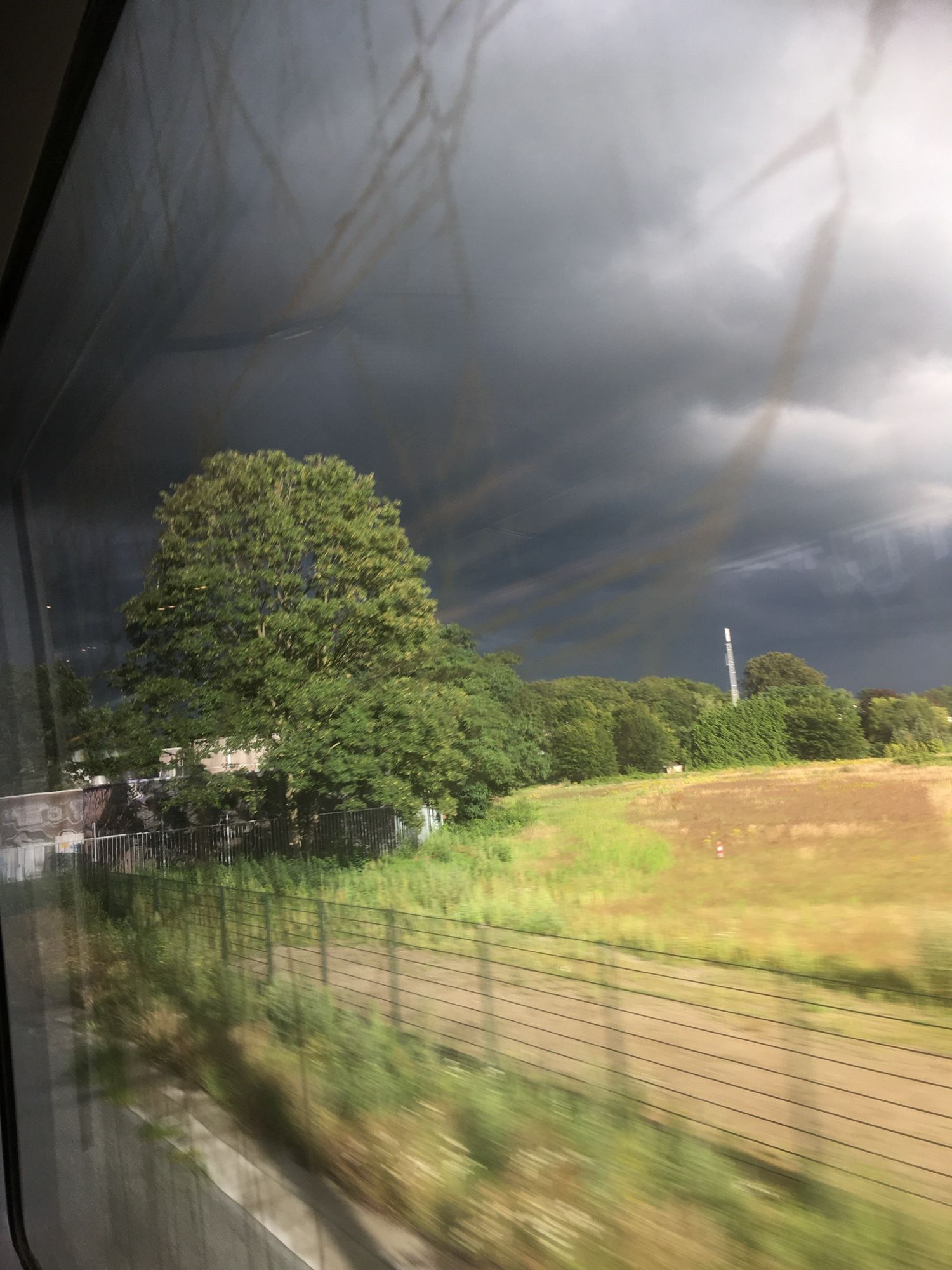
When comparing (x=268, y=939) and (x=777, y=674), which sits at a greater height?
(x=777, y=674)

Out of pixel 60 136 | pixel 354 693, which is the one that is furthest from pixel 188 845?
pixel 60 136

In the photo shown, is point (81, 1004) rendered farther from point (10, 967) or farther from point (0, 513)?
point (0, 513)

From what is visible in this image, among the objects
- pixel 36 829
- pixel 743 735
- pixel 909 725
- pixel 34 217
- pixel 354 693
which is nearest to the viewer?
pixel 909 725

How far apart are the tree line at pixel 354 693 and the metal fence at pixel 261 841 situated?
0.07 ft

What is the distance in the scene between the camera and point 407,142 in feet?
2.61

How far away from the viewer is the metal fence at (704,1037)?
1.23ft

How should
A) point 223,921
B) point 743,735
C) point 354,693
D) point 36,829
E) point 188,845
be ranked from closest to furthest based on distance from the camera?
point 743,735 < point 354,693 < point 223,921 < point 188,845 < point 36,829

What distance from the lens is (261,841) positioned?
1049 mm

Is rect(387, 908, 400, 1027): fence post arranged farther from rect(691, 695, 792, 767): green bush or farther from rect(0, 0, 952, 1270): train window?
rect(691, 695, 792, 767): green bush

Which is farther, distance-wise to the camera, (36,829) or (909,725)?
(36,829)

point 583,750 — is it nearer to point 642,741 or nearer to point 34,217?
point 642,741

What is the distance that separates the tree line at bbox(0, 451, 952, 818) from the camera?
48 cm

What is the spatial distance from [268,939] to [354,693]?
35cm

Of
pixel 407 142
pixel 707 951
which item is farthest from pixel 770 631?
pixel 407 142
